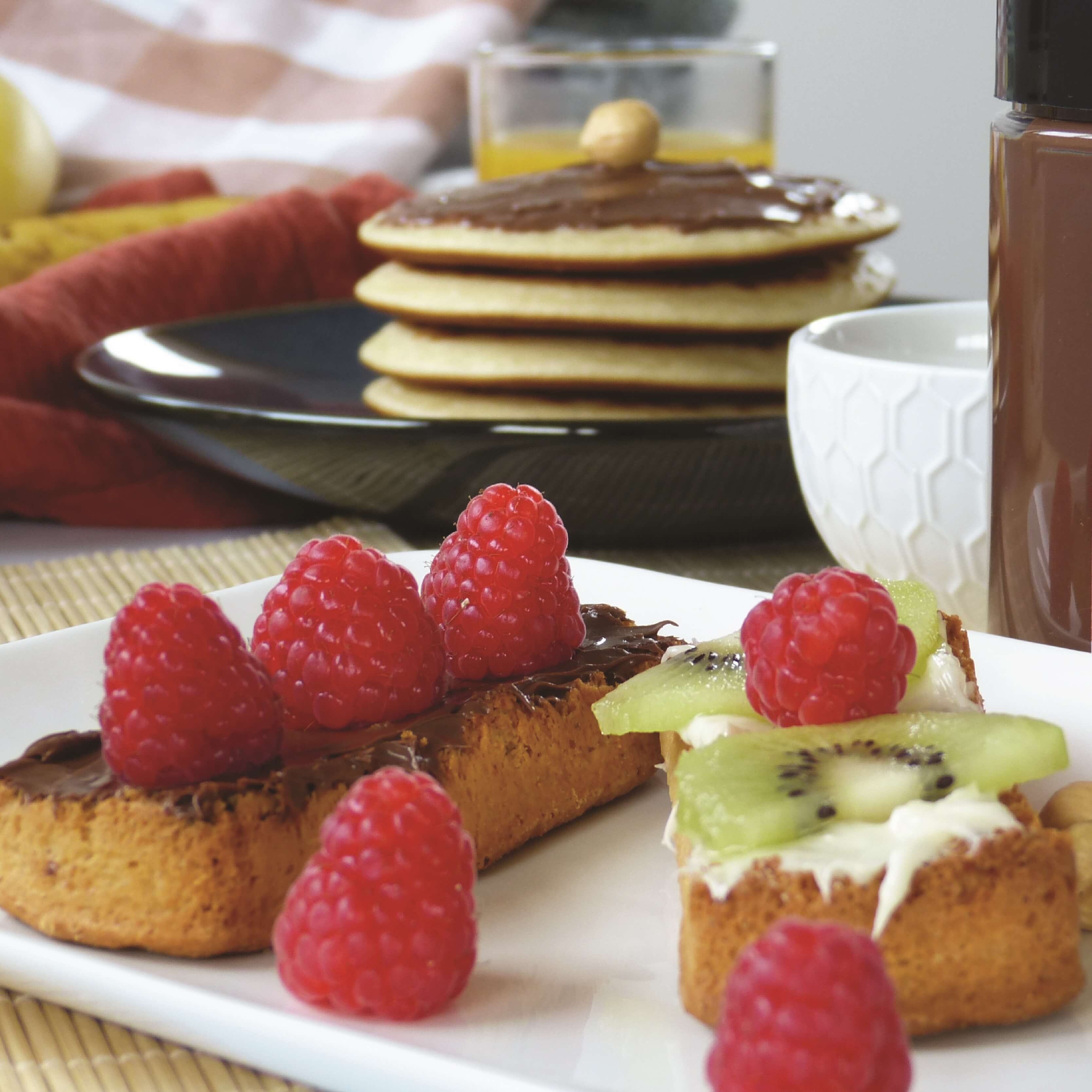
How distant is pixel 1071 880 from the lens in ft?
2.45

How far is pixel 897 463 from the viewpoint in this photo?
A: 1.25 m

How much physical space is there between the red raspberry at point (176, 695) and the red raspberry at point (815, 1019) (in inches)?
13.8

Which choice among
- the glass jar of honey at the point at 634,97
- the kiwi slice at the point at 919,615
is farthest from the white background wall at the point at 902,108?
the kiwi slice at the point at 919,615

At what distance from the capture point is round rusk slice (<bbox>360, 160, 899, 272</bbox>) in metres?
1.52

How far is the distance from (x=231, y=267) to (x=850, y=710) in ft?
5.35

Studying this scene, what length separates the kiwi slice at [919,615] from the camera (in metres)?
0.93

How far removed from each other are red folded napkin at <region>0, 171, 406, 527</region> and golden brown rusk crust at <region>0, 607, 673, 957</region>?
926mm

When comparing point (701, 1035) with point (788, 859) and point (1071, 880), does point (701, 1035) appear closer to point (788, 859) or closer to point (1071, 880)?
point (788, 859)

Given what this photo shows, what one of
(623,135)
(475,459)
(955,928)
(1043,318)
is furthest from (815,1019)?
(623,135)

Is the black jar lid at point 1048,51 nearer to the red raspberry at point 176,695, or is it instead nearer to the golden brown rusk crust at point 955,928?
the golden brown rusk crust at point 955,928

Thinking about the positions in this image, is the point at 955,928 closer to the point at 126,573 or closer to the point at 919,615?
the point at 919,615

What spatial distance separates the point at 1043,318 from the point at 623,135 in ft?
2.47

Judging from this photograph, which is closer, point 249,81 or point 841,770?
Result: point 841,770

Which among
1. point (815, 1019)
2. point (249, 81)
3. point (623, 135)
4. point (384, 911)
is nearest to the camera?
point (815, 1019)
